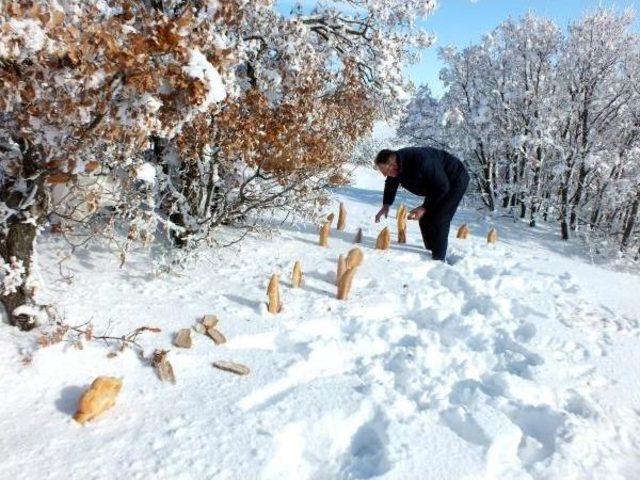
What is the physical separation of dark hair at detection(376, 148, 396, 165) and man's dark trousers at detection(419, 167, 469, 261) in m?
0.93

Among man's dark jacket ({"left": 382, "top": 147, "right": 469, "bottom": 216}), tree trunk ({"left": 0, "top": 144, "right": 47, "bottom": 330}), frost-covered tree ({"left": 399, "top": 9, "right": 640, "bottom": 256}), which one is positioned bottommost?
tree trunk ({"left": 0, "top": 144, "right": 47, "bottom": 330})

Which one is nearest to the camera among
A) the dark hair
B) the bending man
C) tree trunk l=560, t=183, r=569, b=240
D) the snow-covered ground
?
the snow-covered ground

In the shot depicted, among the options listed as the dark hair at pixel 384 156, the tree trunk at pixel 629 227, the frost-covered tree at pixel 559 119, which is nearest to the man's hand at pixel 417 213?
the dark hair at pixel 384 156

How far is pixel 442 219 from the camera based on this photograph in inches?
221

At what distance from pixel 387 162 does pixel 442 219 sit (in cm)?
104

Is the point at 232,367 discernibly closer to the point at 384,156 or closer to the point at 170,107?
the point at 170,107

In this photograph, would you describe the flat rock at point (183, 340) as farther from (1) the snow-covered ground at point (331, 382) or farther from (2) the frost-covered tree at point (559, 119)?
(2) the frost-covered tree at point (559, 119)

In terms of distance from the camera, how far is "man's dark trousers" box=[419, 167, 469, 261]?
18.3 ft

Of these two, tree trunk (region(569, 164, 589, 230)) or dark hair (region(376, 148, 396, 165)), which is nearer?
dark hair (region(376, 148, 396, 165))

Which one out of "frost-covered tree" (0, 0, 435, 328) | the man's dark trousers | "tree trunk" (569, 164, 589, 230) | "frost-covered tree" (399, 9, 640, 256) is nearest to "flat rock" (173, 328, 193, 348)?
"frost-covered tree" (0, 0, 435, 328)

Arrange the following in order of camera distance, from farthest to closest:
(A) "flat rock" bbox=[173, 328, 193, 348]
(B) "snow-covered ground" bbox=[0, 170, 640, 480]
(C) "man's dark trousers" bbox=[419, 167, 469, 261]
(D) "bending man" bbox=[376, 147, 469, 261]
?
(C) "man's dark trousers" bbox=[419, 167, 469, 261], (D) "bending man" bbox=[376, 147, 469, 261], (A) "flat rock" bbox=[173, 328, 193, 348], (B) "snow-covered ground" bbox=[0, 170, 640, 480]

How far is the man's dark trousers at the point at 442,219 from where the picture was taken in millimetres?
5578

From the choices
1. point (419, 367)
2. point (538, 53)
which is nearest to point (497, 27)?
point (538, 53)

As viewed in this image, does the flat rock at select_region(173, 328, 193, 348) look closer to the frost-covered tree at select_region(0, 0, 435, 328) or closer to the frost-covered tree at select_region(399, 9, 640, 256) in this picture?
the frost-covered tree at select_region(0, 0, 435, 328)
